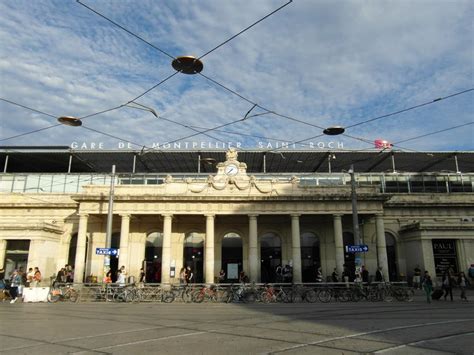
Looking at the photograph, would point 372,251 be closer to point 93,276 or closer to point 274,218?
point 274,218

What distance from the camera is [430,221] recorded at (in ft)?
128

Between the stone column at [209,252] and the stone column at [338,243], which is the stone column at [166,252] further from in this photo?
the stone column at [338,243]

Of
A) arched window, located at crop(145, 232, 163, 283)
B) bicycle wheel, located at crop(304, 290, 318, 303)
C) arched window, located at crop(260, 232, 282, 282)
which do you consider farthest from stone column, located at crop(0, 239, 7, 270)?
bicycle wheel, located at crop(304, 290, 318, 303)

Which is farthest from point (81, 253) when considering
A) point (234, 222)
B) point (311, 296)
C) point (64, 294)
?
point (311, 296)

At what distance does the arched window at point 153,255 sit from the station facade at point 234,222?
100mm

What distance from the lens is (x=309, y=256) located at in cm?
4000

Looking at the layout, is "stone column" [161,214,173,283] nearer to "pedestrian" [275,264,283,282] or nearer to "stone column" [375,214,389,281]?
"pedestrian" [275,264,283,282]

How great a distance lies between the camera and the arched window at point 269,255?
130 feet

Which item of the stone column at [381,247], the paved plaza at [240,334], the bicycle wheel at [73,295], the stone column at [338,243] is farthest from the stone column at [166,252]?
the paved plaza at [240,334]

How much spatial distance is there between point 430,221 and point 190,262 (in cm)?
2384

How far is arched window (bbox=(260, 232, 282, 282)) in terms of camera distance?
130ft

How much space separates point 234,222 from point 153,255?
8725 millimetres

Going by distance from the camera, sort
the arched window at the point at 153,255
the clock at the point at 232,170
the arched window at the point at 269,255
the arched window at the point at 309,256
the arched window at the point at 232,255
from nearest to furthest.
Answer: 1. the clock at the point at 232,170
2. the arched window at the point at 232,255
3. the arched window at the point at 153,255
4. the arched window at the point at 309,256
5. the arched window at the point at 269,255

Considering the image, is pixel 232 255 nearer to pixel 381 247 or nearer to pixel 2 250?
pixel 381 247
